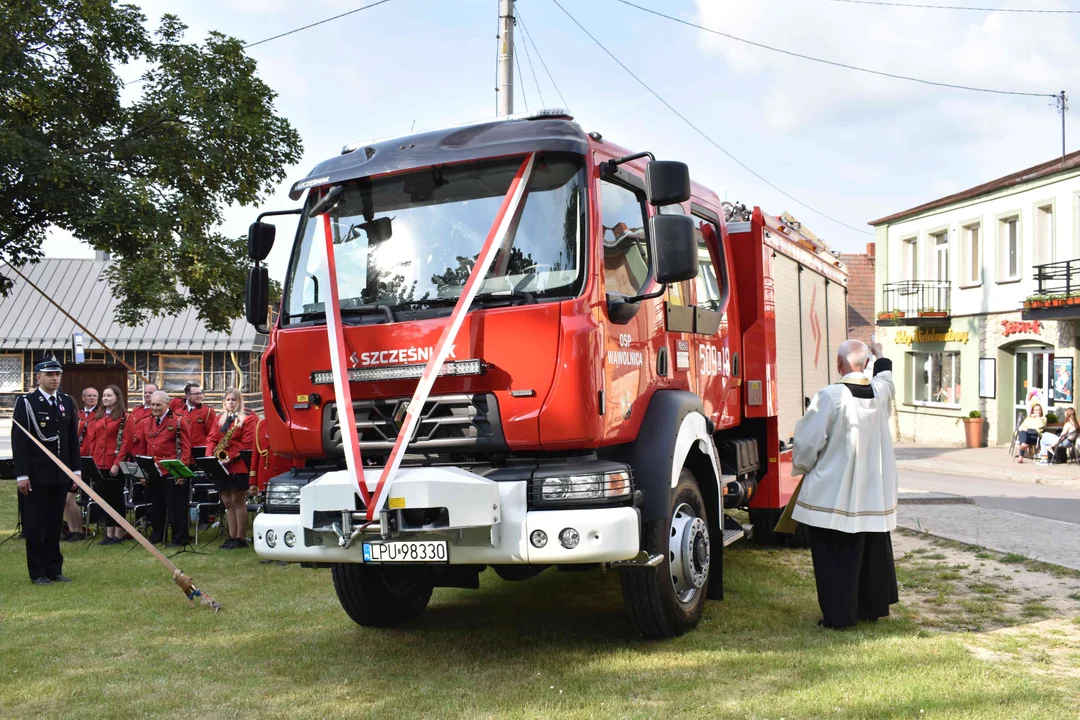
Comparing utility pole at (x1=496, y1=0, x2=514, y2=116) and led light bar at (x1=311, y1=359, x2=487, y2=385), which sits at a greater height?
utility pole at (x1=496, y1=0, x2=514, y2=116)

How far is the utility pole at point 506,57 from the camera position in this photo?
43.9 ft

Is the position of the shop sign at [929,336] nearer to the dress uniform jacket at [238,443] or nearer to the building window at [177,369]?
the dress uniform jacket at [238,443]

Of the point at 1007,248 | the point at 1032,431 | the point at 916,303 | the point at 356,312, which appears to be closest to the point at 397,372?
the point at 356,312

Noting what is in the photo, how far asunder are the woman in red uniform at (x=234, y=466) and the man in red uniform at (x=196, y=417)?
515 millimetres

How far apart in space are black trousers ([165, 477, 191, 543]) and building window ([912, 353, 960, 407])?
23.1 meters

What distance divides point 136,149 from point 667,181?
1344 cm

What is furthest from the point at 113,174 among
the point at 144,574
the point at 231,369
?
the point at 231,369

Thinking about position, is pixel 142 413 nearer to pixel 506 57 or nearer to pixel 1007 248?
pixel 506 57

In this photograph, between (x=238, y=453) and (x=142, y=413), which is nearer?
(x=238, y=453)

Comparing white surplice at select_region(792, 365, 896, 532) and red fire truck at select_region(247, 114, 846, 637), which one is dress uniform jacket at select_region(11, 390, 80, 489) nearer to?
red fire truck at select_region(247, 114, 846, 637)

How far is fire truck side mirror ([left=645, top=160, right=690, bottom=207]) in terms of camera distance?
5.29 m

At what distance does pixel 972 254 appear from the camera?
28297mm

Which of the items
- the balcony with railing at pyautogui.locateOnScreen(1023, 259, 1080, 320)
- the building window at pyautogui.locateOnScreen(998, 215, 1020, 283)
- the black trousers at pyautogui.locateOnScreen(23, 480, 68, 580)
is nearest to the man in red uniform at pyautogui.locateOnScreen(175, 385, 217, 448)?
the black trousers at pyautogui.locateOnScreen(23, 480, 68, 580)

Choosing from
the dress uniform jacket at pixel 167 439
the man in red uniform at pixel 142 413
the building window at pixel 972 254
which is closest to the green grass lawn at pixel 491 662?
the dress uniform jacket at pixel 167 439
